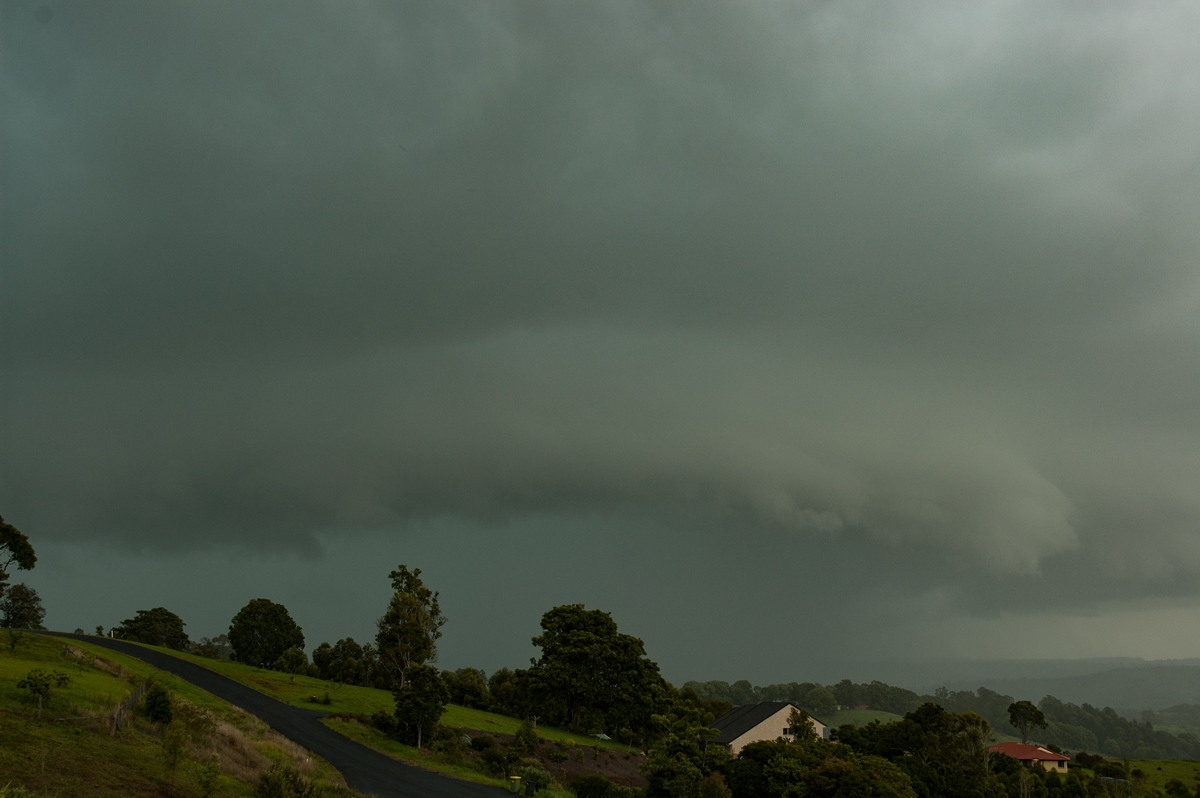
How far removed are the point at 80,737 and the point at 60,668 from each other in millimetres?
19877

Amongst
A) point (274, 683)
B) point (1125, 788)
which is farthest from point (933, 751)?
point (274, 683)

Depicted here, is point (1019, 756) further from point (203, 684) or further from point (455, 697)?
point (203, 684)

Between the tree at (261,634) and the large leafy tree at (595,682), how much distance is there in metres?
50.4

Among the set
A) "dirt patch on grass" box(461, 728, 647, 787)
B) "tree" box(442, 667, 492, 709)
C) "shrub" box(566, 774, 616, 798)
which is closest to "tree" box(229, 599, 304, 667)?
"tree" box(442, 667, 492, 709)

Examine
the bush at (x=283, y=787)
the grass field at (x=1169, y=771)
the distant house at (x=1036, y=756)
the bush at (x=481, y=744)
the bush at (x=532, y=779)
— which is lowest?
the grass field at (x=1169, y=771)

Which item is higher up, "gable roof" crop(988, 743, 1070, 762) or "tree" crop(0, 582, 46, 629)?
"tree" crop(0, 582, 46, 629)

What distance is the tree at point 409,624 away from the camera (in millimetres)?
77312

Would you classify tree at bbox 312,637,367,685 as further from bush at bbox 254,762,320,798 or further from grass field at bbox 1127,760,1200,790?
grass field at bbox 1127,760,1200,790

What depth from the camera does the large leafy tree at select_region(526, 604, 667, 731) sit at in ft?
297

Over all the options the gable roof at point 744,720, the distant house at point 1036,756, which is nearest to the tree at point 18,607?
the gable roof at point 744,720

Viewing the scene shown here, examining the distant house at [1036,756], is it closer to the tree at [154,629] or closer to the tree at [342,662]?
the tree at [342,662]

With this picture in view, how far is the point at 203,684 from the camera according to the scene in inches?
2547

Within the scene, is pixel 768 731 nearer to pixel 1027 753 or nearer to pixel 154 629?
pixel 1027 753

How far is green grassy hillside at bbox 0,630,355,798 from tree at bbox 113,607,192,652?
77.9 meters
